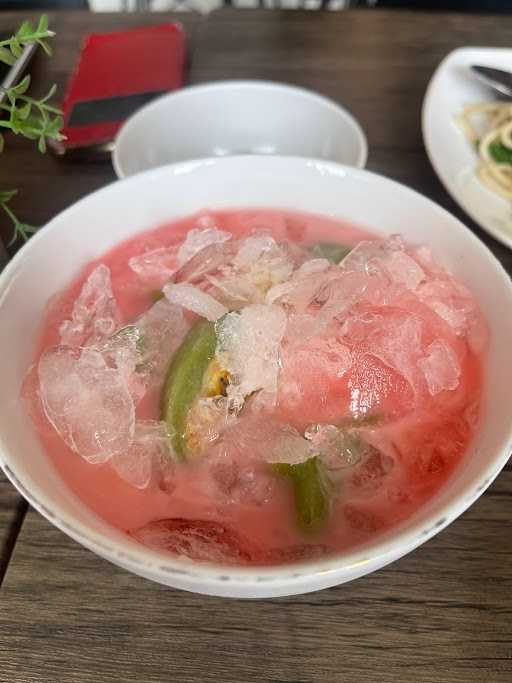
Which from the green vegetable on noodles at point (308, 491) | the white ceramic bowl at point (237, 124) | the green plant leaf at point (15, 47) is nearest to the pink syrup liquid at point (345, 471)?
the green vegetable on noodles at point (308, 491)

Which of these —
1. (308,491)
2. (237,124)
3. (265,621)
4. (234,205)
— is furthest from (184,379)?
(237,124)

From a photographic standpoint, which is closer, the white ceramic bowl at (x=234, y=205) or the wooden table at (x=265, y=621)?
the white ceramic bowl at (x=234, y=205)

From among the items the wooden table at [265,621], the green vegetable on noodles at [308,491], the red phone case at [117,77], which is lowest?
the wooden table at [265,621]

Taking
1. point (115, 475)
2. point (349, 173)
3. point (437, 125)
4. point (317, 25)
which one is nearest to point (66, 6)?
point (317, 25)

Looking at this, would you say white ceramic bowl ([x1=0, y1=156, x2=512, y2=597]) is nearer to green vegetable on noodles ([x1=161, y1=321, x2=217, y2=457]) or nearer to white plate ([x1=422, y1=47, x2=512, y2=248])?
green vegetable on noodles ([x1=161, y1=321, x2=217, y2=457])

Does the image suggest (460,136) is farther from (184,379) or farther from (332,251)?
(184,379)

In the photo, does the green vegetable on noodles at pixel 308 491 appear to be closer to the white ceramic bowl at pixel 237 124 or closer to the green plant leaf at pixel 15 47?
the green plant leaf at pixel 15 47
